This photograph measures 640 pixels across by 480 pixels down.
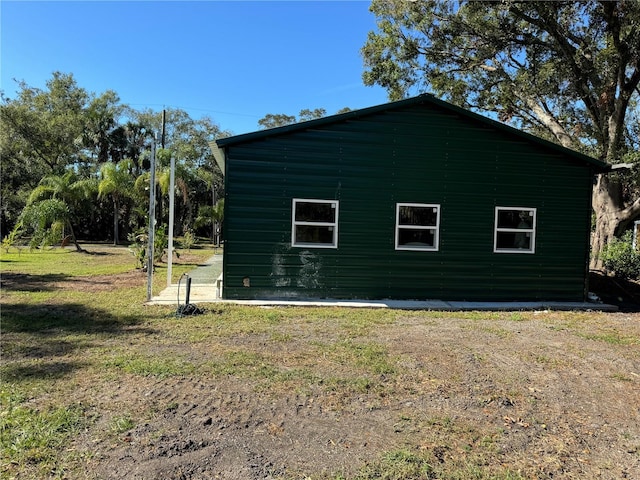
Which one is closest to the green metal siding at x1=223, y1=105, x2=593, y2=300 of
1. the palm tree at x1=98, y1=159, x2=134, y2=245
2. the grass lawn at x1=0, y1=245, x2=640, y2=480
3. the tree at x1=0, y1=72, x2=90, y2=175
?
the grass lawn at x1=0, y1=245, x2=640, y2=480

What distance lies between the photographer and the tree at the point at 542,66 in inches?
484

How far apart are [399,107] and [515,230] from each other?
3.55 meters

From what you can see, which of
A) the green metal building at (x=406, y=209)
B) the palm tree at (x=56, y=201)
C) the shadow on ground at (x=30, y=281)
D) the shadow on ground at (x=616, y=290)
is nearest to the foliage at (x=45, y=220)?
the palm tree at (x=56, y=201)

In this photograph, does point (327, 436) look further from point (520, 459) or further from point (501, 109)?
point (501, 109)

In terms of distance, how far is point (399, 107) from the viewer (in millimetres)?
8703

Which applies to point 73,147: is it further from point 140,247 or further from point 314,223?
point 314,223

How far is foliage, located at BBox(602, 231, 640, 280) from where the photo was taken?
11.1 m

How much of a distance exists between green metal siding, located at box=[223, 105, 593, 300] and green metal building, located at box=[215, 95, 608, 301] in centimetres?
2

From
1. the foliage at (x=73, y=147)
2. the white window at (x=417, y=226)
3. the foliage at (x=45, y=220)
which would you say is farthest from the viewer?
the foliage at (x=73, y=147)

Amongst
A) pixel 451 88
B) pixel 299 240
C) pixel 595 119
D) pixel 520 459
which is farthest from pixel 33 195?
pixel 595 119

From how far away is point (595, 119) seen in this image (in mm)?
13758

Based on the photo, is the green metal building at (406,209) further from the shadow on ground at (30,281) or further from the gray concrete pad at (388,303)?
the shadow on ground at (30,281)

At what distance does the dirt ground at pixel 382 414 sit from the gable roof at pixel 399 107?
4.10 m

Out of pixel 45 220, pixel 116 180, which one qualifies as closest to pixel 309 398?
pixel 45 220
